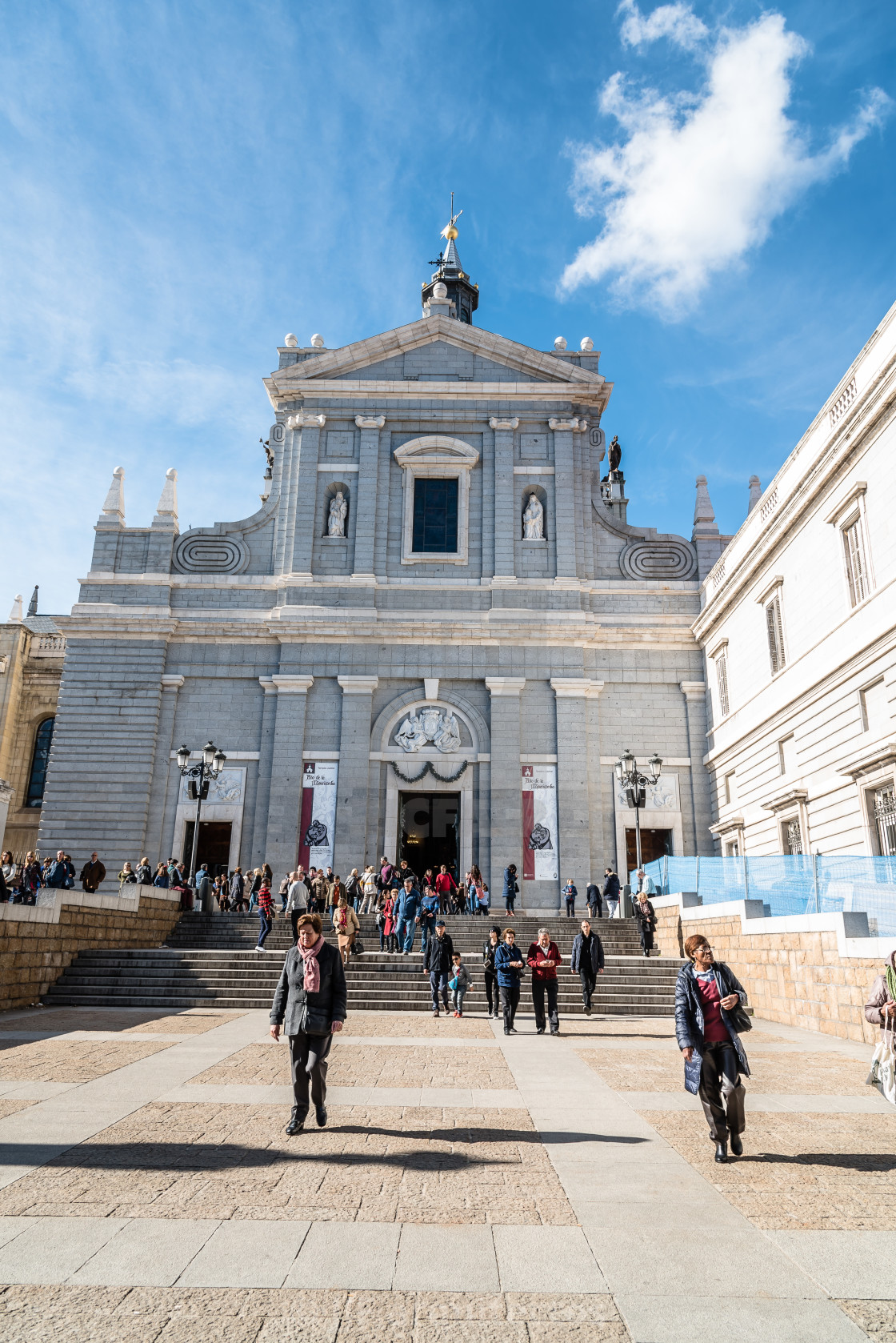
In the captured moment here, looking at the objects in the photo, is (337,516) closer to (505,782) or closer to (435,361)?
(435,361)

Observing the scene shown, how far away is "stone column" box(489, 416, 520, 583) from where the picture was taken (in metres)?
31.1

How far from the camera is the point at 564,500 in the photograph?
3189 cm

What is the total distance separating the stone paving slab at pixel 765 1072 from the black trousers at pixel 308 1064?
10.8 feet

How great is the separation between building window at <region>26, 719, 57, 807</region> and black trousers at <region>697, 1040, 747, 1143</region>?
3667 centimetres

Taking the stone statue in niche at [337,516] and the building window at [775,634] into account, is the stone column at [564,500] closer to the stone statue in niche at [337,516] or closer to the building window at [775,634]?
the stone statue in niche at [337,516]

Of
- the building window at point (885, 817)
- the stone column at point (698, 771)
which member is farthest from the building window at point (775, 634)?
the stone column at point (698, 771)

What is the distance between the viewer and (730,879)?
60.0 ft

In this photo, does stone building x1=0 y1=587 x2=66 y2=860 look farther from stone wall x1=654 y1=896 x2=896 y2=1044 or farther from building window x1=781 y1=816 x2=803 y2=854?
stone wall x1=654 y1=896 x2=896 y2=1044

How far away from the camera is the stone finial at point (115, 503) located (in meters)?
32.2

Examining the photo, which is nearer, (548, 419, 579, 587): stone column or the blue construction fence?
the blue construction fence

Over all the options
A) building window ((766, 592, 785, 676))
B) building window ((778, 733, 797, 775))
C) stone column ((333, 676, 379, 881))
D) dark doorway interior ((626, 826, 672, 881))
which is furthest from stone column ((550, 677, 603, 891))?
building window ((766, 592, 785, 676))

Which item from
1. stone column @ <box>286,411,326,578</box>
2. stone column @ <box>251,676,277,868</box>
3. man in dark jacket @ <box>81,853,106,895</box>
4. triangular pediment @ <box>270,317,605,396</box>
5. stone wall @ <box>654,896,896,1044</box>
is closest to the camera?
stone wall @ <box>654,896,896,1044</box>

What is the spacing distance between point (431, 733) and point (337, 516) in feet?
26.5

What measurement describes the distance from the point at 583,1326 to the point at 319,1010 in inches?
155
